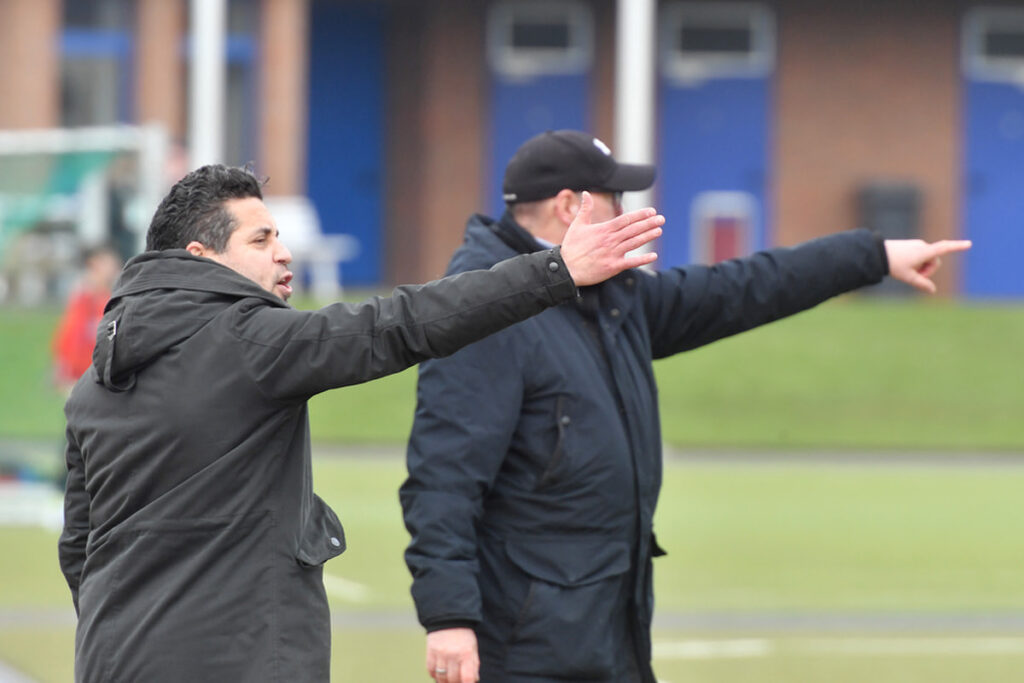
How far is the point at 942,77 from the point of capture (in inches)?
1115

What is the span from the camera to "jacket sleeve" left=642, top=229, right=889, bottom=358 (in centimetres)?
481

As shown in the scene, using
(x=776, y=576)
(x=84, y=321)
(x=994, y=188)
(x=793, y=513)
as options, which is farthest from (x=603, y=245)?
(x=994, y=188)

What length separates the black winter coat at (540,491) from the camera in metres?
4.24

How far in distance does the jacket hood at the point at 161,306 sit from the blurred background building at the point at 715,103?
23556 mm

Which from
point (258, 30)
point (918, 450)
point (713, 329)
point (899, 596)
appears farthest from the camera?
point (258, 30)

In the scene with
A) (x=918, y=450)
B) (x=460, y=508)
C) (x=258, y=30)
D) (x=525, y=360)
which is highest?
(x=258, y=30)

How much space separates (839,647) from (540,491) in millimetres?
4103

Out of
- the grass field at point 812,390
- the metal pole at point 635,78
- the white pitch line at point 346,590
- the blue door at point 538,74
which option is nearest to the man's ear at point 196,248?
the white pitch line at point 346,590

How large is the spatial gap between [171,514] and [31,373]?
16027mm

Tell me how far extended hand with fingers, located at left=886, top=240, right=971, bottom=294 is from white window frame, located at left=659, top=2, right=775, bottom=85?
2360cm

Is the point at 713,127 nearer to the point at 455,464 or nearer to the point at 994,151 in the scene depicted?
the point at 994,151

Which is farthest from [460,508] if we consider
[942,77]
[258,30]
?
[942,77]

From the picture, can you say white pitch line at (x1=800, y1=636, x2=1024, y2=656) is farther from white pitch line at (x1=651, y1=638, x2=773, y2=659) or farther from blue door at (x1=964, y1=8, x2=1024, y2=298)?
blue door at (x1=964, y1=8, x2=1024, y2=298)

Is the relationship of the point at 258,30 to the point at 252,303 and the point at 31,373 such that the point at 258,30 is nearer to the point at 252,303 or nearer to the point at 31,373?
the point at 31,373
